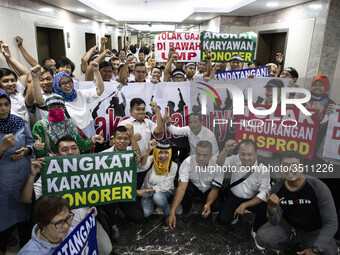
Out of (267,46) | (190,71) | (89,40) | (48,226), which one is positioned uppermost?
(89,40)

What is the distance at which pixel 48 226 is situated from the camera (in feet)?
5.67

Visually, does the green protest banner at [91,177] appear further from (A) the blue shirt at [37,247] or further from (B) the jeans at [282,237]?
(B) the jeans at [282,237]

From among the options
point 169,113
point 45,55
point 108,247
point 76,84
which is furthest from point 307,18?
point 45,55

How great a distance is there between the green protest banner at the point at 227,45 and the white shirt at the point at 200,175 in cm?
242

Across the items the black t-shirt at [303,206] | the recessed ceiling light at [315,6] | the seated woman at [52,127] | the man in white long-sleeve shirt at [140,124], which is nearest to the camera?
the black t-shirt at [303,206]

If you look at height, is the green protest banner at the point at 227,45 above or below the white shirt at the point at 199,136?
above

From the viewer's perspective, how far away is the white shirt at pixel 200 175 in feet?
10.1

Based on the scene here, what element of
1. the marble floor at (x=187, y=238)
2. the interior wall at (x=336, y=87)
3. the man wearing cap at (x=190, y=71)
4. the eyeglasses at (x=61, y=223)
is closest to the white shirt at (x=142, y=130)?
the marble floor at (x=187, y=238)

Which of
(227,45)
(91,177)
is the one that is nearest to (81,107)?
(91,177)

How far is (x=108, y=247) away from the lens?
8.13ft

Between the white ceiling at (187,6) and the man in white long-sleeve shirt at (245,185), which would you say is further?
the white ceiling at (187,6)

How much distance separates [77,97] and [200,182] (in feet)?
6.07

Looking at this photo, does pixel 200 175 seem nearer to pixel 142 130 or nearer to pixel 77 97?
pixel 142 130

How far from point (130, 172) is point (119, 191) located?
0.21 metres
